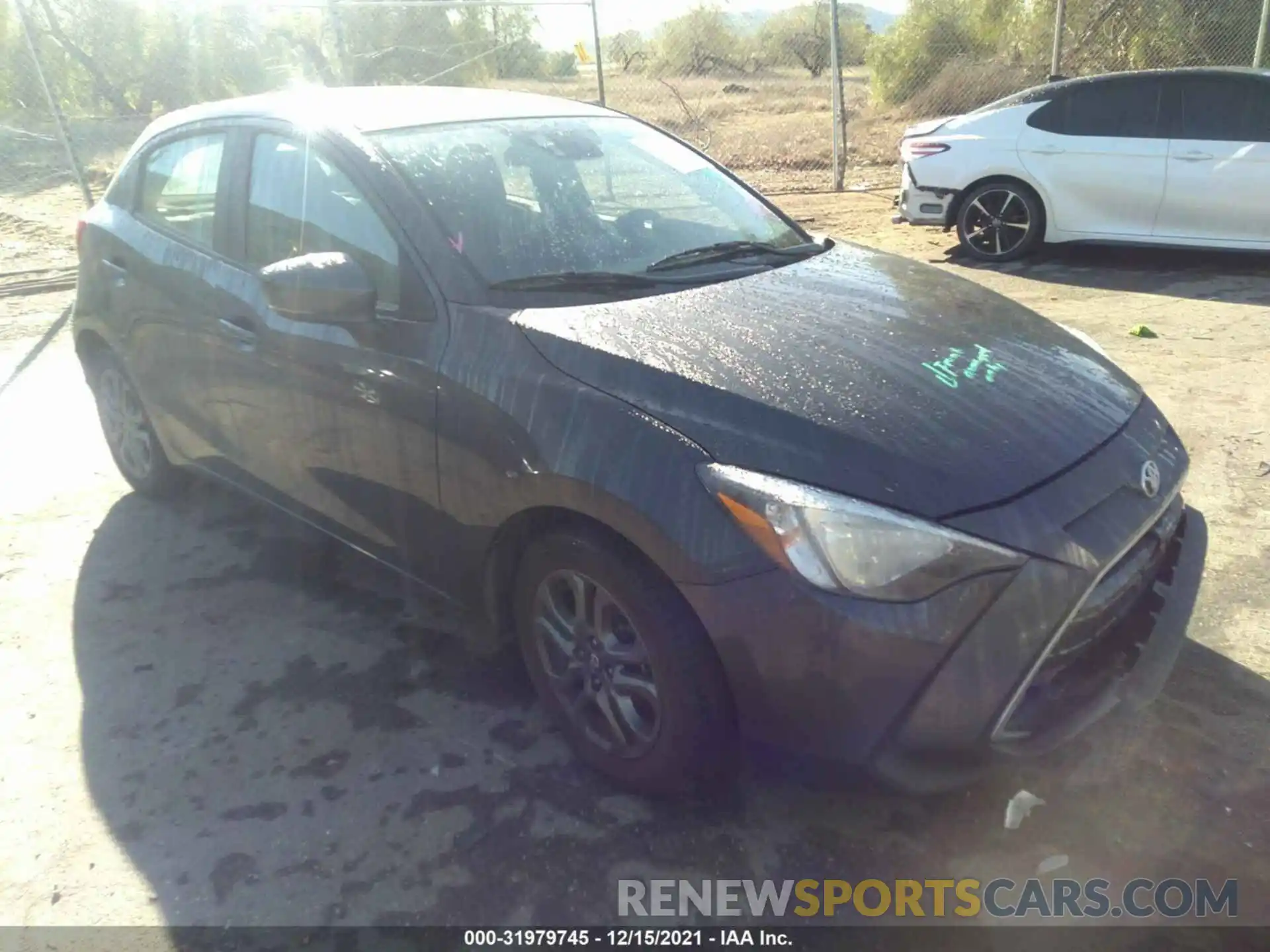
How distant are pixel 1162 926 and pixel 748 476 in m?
1.38

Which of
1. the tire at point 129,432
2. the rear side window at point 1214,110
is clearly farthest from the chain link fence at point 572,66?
the tire at point 129,432

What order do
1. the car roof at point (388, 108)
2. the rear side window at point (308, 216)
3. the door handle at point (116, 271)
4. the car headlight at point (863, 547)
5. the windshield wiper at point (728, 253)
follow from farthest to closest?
the door handle at point (116, 271), the car roof at point (388, 108), the windshield wiper at point (728, 253), the rear side window at point (308, 216), the car headlight at point (863, 547)

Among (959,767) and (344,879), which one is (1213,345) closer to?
(959,767)

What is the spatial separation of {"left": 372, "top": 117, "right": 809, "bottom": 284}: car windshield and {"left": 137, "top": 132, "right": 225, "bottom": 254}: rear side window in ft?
3.04

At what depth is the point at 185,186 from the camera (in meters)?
3.81

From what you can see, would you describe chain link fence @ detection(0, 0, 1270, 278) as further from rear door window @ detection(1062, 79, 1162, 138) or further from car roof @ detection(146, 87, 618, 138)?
car roof @ detection(146, 87, 618, 138)

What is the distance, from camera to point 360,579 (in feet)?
12.4

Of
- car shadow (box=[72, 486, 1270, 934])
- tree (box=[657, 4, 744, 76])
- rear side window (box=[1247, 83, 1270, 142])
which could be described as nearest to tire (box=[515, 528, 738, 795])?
car shadow (box=[72, 486, 1270, 934])

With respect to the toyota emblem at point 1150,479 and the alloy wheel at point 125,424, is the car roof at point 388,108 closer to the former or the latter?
the alloy wheel at point 125,424

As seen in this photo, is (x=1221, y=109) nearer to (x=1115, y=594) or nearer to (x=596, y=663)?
(x=1115, y=594)

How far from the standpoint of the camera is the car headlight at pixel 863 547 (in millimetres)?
2023

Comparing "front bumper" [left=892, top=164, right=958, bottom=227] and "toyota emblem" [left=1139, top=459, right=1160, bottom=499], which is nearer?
"toyota emblem" [left=1139, top=459, right=1160, bottom=499]

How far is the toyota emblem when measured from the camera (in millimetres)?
2377

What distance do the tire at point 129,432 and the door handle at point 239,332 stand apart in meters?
1.04
